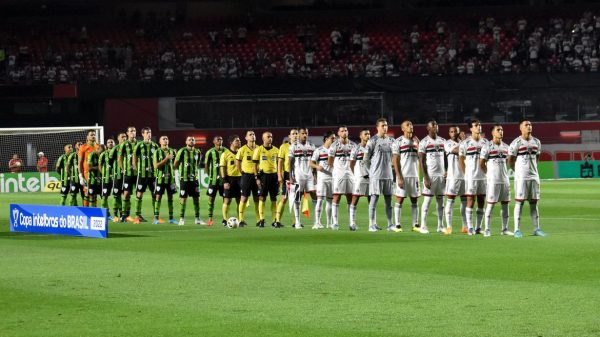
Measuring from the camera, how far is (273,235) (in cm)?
2197

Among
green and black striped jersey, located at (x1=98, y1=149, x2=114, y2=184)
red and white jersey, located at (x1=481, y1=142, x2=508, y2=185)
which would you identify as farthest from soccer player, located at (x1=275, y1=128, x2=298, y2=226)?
green and black striped jersey, located at (x1=98, y1=149, x2=114, y2=184)

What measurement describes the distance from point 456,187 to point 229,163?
6.22 m

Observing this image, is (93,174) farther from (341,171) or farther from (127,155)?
(341,171)

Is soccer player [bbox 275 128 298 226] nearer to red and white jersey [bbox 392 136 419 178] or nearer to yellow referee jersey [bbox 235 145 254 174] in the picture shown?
yellow referee jersey [bbox 235 145 254 174]

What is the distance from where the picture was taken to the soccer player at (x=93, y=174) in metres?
29.2

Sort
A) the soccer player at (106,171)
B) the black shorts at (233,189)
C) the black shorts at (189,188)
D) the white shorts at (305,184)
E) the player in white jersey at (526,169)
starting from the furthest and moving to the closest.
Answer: the soccer player at (106,171) < the black shorts at (189,188) < the black shorts at (233,189) < the white shorts at (305,184) < the player in white jersey at (526,169)

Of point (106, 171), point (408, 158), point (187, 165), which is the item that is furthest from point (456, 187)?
point (106, 171)

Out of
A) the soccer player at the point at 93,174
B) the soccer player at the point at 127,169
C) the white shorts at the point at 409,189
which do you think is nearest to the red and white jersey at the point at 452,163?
the white shorts at the point at 409,189

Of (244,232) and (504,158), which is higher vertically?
(504,158)

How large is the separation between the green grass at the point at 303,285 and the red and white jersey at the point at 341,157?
8.36ft

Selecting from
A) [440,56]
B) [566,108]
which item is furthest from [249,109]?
[566,108]

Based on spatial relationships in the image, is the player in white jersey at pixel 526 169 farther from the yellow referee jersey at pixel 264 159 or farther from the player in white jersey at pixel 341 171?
the yellow referee jersey at pixel 264 159

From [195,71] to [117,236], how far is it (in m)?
34.9

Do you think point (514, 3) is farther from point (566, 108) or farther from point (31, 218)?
point (31, 218)
